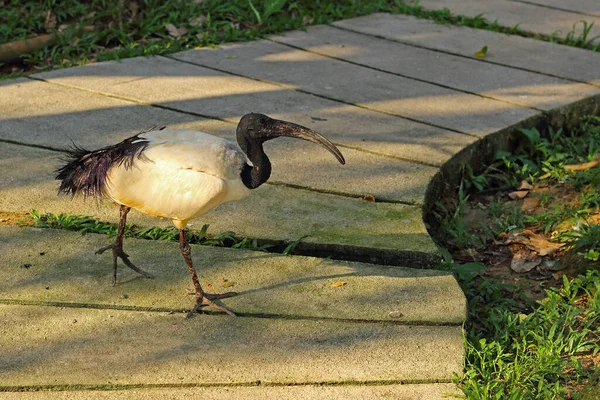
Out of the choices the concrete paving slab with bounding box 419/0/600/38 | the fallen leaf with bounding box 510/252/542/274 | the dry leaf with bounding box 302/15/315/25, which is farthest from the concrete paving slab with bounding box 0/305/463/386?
the concrete paving slab with bounding box 419/0/600/38

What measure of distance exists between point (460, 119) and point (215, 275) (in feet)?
8.05

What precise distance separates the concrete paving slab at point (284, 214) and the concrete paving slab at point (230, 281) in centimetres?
19

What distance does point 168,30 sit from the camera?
7020mm

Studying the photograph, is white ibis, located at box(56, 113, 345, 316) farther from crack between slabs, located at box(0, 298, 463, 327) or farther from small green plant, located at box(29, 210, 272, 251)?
small green plant, located at box(29, 210, 272, 251)

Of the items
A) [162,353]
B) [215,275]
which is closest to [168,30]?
[215,275]

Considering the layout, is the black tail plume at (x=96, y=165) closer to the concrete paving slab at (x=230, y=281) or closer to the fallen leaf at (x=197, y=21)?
the concrete paving slab at (x=230, y=281)

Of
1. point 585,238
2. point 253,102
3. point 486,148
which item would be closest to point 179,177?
point 585,238

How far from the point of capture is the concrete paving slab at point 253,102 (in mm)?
5340

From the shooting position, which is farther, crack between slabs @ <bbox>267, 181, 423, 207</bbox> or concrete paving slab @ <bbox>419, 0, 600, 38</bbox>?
concrete paving slab @ <bbox>419, 0, 600, 38</bbox>

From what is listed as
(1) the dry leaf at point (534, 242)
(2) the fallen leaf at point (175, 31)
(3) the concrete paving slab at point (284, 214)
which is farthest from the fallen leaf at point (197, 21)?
(1) the dry leaf at point (534, 242)

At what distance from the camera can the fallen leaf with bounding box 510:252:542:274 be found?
4.63 meters

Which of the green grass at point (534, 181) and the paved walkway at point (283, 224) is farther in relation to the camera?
the green grass at point (534, 181)

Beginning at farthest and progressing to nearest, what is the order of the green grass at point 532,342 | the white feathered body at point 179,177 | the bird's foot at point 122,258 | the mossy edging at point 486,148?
the mossy edging at point 486,148 → the bird's foot at point 122,258 → the white feathered body at point 179,177 → the green grass at point 532,342

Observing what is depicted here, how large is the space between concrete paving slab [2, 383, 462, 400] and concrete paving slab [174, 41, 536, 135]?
8.69 feet
